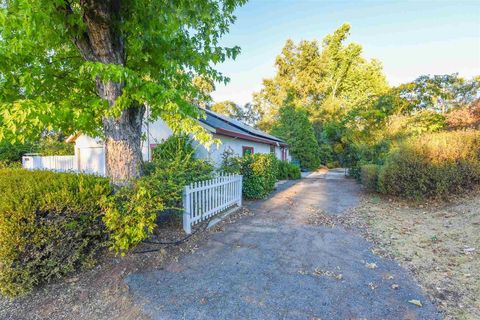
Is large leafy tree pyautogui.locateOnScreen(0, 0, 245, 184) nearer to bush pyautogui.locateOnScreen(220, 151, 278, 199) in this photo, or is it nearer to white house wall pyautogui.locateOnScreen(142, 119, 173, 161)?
bush pyautogui.locateOnScreen(220, 151, 278, 199)

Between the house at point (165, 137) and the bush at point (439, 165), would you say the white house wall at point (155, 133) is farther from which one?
the bush at point (439, 165)

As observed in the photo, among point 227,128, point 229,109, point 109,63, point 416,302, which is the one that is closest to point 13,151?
point 227,128

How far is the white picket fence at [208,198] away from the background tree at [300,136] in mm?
17434

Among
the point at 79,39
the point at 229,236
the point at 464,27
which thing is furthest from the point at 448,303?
the point at 464,27

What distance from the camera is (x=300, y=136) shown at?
24.0 m

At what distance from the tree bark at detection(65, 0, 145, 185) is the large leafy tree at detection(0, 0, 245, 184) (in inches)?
0.6

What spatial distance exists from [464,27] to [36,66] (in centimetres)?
1377

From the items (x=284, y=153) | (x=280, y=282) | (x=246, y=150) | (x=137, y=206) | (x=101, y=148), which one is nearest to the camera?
(x=280, y=282)

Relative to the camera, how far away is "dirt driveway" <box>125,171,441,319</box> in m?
2.71

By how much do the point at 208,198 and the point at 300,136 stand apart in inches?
771

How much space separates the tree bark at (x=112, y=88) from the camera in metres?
4.02

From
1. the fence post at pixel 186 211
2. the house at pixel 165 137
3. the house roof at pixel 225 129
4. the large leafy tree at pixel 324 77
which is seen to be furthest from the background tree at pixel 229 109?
the fence post at pixel 186 211

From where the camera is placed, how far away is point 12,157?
1667 centimetres

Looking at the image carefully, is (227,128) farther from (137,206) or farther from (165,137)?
(137,206)
